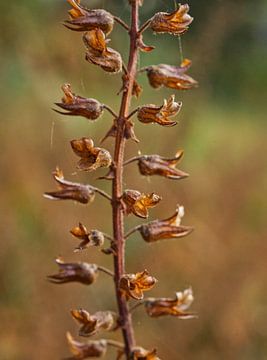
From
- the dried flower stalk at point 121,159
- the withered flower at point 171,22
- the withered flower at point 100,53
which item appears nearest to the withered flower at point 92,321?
the dried flower stalk at point 121,159

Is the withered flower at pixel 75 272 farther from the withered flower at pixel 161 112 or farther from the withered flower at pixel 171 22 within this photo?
the withered flower at pixel 171 22

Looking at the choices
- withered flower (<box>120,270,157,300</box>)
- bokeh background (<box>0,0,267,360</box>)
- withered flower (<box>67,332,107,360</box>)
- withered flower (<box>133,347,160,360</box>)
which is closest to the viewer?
withered flower (<box>120,270,157,300</box>)

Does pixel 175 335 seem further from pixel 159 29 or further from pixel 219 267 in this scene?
pixel 159 29

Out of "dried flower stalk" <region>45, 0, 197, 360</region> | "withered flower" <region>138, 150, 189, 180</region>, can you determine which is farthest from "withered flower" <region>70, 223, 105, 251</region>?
"withered flower" <region>138, 150, 189, 180</region>

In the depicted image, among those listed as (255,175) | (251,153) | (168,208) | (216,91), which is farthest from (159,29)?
(216,91)

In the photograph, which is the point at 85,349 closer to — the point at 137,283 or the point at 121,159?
the point at 137,283

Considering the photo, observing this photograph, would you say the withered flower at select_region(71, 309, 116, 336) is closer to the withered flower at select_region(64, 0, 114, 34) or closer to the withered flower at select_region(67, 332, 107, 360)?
the withered flower at select_region(67, 332, 107, 360)
